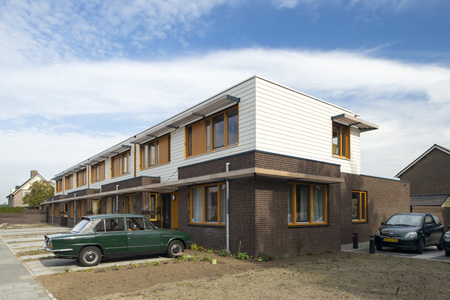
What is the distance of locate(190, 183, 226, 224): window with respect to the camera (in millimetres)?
13648

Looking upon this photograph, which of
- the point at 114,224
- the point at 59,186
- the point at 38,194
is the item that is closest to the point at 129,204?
the point at 114,224

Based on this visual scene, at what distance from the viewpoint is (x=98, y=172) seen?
95.8ft

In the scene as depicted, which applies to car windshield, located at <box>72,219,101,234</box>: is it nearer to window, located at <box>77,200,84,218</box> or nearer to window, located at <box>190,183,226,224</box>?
window, located at <box>190,183,226,224</box>

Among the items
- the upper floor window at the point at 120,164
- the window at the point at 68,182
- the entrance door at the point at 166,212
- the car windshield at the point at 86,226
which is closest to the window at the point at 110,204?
the upper floor window at the point at 120,164

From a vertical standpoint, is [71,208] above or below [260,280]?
below

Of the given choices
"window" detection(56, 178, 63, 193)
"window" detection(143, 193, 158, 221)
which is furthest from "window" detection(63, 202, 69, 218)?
"window" detection(143, 193, 158, 221)

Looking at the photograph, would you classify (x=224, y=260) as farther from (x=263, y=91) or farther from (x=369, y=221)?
(x=369, y=221)

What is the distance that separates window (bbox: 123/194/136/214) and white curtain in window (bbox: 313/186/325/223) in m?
10.0

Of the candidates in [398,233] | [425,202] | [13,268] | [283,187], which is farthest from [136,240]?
[425,202]

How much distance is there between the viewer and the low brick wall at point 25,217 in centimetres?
4178

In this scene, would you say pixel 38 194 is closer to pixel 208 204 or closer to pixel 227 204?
pixel 208 204

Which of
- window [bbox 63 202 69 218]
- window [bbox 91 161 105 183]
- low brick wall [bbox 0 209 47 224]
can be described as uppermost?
window [bbox 91 161 105 183]

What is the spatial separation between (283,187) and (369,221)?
7676mm

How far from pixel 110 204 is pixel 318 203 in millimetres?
14707
